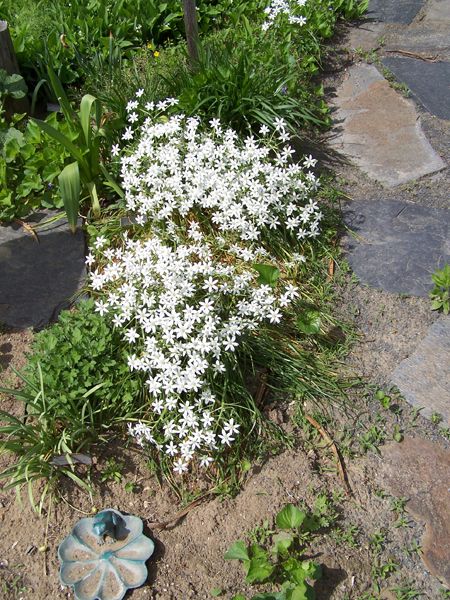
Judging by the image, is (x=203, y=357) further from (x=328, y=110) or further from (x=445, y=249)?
(x=328, y=110)

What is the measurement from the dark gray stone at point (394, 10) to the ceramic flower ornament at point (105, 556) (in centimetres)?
417

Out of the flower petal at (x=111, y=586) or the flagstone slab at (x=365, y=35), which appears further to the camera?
the flagstone slab at (x=365, y=35)

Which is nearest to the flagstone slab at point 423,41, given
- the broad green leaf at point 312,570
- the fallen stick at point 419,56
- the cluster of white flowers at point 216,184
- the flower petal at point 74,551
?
the fallen stick at point 419,56

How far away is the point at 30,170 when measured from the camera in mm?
3605

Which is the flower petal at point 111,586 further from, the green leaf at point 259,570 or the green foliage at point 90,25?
the green foliage at point 90,25

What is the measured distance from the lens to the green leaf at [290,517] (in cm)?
239

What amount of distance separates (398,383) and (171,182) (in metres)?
1.40

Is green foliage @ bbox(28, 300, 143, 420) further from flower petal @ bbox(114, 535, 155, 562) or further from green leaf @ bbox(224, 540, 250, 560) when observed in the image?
green leaf @ bbox(224, 540, 250, 560)

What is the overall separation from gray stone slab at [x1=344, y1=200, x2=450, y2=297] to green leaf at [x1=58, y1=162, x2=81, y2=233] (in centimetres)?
139

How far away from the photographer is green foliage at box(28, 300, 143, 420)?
8.65 ft

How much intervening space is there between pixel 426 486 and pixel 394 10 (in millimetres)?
3930

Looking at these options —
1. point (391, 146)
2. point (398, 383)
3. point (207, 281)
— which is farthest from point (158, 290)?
point (391, 146)

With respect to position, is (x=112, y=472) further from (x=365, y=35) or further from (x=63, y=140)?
(x=365, y=35)

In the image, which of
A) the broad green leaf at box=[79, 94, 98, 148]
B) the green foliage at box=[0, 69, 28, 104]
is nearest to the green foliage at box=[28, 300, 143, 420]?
the broad green leaf at box=[79, 94, 98, 148]
